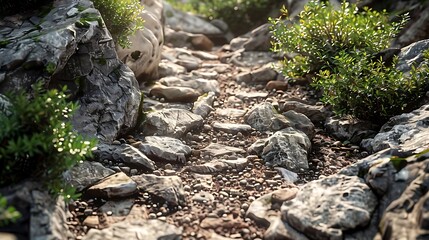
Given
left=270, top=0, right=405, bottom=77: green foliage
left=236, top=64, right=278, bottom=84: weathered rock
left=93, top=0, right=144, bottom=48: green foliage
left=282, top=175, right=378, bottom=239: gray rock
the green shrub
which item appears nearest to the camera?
left=282, top=175, right=378, bottom=239: gray rock

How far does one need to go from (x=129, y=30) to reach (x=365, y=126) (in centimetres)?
650

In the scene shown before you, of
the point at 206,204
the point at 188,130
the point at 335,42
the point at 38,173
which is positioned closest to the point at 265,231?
the point at 206,204

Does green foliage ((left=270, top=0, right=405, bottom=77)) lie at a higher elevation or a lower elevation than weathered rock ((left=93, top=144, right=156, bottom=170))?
higher

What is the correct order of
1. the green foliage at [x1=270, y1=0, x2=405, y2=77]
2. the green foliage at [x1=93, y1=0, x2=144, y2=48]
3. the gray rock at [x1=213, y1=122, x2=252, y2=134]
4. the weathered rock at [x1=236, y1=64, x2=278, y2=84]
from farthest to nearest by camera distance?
1. the weathered rock at [x1=236, y1=64, x2=278, y2=84]
2. the green foliage at [x1=270, y1=0, x2=405, y2=77]
3. the green foliage at [x1=93, y1=0, x2=144, y2=48]
4. the gray rock at [x1=213, y1=122, x2=252, y2=134]

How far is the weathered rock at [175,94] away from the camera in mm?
12078

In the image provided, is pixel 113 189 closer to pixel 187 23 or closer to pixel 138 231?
pixel 138 231

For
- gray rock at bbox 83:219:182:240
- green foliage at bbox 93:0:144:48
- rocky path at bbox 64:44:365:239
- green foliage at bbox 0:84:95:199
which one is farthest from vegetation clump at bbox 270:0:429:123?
green foliage at bbox 0:84:95:199

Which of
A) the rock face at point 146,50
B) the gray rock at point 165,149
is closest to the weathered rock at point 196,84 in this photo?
the rock face at point 146,50

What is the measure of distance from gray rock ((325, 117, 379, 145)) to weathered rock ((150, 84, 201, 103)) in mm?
3835

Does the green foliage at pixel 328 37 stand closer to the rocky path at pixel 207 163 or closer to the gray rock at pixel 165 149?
the rocky path at pixel 207 163

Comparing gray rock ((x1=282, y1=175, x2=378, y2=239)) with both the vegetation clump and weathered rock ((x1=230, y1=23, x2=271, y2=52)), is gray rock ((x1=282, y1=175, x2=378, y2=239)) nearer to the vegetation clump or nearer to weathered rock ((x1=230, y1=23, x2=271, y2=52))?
the vegetation clump

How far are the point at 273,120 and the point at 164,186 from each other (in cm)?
390

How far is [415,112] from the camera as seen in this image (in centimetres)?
928

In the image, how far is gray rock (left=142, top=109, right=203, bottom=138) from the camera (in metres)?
9.99
